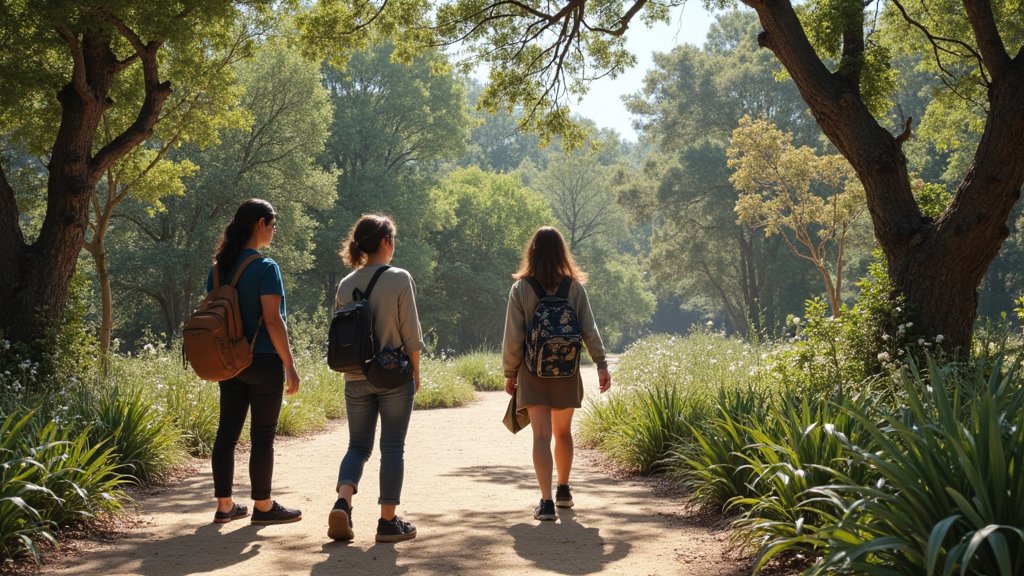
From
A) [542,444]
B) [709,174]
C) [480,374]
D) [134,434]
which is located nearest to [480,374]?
[480,374]

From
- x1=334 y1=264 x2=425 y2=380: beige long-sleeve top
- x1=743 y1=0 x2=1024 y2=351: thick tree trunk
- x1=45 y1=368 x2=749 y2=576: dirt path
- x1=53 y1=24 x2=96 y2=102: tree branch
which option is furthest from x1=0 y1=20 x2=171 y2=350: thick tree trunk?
x1=743 y1=0 x2=1024 y2=351: thick tree trunk

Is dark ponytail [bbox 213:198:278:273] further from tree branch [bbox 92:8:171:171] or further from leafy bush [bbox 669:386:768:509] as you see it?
tree branch [bbox 92:8:171:171]

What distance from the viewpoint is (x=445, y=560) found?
4879mm

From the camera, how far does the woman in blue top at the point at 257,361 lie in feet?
17.8

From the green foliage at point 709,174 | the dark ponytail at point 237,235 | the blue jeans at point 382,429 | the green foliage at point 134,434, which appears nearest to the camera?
the blue jeans at point 382,429

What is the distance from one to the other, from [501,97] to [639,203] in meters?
33.7

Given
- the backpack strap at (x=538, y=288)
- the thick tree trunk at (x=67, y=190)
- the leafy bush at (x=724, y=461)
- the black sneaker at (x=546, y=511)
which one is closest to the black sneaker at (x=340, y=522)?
the black sneaker at (x=546, y=511)

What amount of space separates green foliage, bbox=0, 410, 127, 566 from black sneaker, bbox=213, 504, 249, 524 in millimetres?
644

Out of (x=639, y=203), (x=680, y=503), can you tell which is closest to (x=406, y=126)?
(x=639, y=203)

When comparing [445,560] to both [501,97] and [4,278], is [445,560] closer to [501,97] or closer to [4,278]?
[4,278]

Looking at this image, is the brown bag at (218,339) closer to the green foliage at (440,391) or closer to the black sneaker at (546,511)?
the black sneaker at (546,511)

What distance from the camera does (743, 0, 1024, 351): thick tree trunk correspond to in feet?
28.5

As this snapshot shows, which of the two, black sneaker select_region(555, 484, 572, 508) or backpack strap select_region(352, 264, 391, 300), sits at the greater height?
backpack strap select_region(352, 264, 391, 300)

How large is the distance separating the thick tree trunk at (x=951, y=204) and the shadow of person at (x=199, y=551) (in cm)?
652
